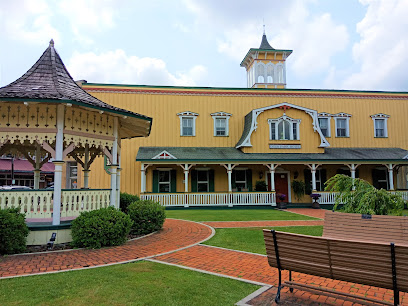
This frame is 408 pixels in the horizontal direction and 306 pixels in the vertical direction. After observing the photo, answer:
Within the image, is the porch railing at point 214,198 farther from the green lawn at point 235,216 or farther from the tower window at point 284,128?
the tower window at point 284,128

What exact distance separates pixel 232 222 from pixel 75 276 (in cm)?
770

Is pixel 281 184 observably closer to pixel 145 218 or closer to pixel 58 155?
pixel 145 218

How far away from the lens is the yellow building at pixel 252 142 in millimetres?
20047

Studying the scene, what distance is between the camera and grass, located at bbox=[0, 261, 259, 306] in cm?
424

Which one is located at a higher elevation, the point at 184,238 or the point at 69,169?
the point at 69,169

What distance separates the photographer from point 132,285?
15.8 ft

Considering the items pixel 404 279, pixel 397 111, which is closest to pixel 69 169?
pixel 404 279

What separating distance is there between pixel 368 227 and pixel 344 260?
1.85 m

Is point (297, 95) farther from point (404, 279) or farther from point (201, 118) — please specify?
point (404, 279)

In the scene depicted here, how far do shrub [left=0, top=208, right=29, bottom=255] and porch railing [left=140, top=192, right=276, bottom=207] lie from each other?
1215 cm

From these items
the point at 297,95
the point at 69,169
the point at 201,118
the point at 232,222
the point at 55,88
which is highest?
the point at 297,95

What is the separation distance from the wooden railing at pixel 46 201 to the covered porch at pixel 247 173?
32.9 ft

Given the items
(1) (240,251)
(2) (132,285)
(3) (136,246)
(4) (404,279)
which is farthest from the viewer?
(3) (136,246)

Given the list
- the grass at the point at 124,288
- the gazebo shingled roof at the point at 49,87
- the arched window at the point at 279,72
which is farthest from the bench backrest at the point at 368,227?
the arched window at the point at 279,72
